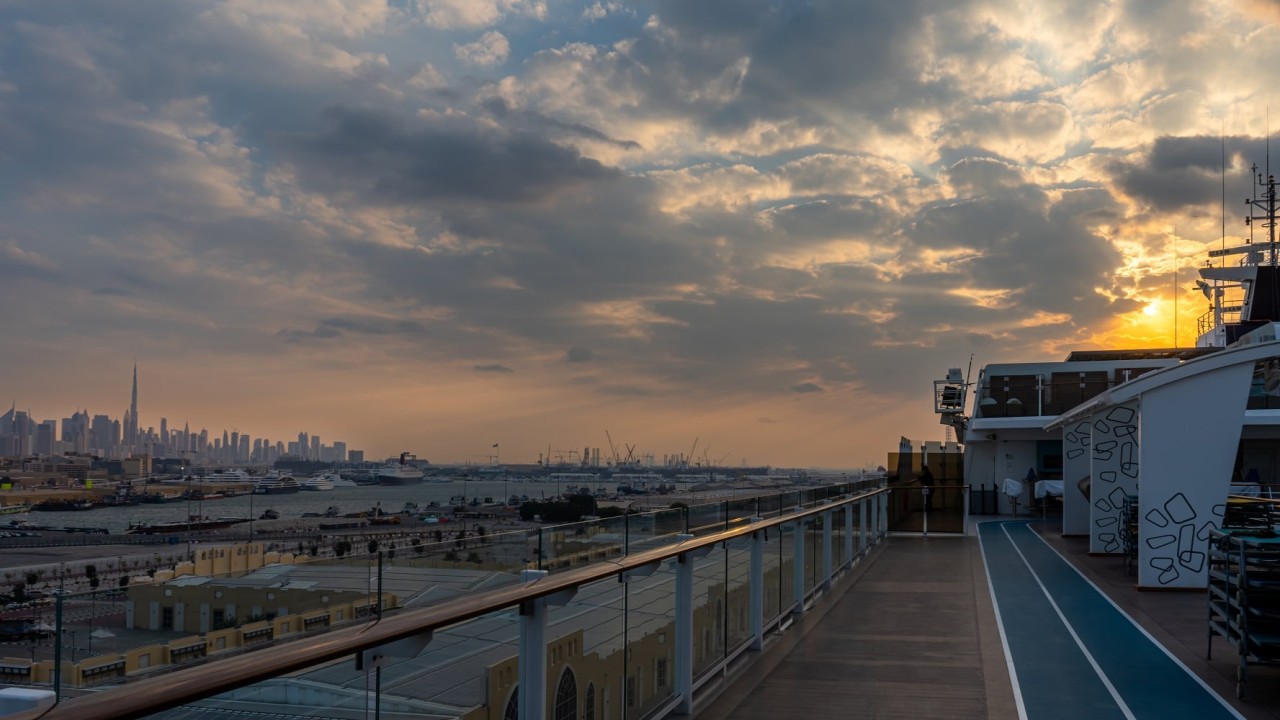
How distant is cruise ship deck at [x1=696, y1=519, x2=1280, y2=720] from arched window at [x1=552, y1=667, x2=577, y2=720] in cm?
204

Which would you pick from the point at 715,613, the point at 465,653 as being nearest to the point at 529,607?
the point at 465,653

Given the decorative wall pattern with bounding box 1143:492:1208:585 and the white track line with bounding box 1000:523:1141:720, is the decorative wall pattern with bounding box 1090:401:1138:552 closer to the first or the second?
the white track line with bounding box 1000:523:1141:720

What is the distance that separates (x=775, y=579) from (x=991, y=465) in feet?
77.4

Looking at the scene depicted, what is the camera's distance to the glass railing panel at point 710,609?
22.0 ft

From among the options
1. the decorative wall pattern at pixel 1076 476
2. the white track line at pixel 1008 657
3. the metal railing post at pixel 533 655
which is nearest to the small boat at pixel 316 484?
the decorative wall pattern at pixel 1076 476

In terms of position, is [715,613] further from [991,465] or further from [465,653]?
[991,465]

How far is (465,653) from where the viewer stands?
3.61 meters

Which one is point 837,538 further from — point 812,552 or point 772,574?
point 772,574

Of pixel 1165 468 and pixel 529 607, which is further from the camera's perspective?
pixel 1165 468

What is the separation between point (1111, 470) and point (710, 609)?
12.0 meters

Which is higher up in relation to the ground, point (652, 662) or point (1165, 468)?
point (1165, 468)

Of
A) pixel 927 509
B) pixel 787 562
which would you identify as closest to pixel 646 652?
pixel 787 562

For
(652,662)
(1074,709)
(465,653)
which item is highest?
(465,653)

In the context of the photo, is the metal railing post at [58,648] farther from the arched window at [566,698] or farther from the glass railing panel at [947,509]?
the glass railing panel at [947,509]
